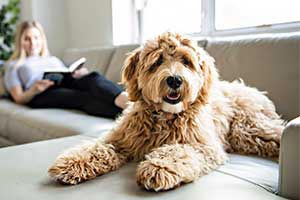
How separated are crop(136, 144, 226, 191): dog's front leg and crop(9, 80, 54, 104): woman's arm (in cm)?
175

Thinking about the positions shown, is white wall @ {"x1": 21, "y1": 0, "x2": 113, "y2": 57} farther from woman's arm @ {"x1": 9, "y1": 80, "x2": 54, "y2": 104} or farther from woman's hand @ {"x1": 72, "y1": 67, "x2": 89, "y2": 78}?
woman's arm @ {"x1": 9, "y1": 80, "x2": 54, "y2": 104}

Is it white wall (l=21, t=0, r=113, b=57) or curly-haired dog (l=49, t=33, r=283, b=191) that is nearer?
curly-haired dog (l=49, t=33, r=283, b=191)

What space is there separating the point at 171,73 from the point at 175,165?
304mm

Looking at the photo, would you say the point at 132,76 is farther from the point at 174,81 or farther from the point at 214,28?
the point at 214,28

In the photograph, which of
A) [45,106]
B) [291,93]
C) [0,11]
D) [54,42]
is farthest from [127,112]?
[0,11]

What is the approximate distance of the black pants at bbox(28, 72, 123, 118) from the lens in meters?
2.19

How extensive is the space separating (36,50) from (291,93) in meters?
2.26

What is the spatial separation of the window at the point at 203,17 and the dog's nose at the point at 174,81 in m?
0.65

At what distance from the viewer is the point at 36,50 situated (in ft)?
10.3

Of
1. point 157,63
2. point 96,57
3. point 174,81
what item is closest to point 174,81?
point 174,81

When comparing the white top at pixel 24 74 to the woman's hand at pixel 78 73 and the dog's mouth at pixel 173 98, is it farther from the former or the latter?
the dog's mouth at pixel 173 98

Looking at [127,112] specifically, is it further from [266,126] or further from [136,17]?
[136,17]

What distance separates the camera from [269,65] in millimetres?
1813

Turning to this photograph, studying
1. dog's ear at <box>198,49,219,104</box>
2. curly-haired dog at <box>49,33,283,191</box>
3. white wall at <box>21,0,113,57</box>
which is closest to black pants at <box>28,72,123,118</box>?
curly-haired dog at <box>49,33,283,191</box>
